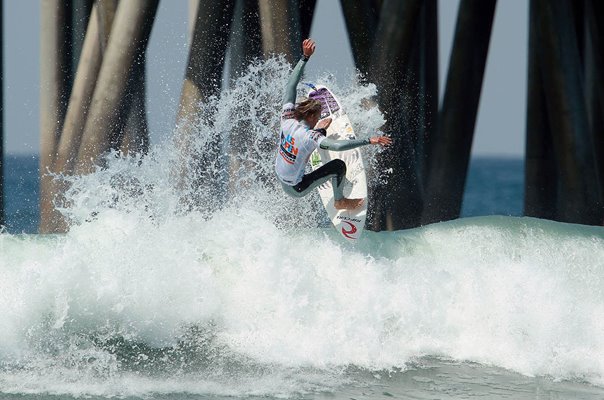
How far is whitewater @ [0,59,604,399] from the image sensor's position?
6.79 metres

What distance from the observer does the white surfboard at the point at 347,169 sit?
8.60 meters

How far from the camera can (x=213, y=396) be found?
20.6 ft

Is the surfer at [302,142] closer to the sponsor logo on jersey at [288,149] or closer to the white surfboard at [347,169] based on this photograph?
the sponsor logo on jersey at [288,149]

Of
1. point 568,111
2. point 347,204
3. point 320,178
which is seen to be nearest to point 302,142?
point 320,178

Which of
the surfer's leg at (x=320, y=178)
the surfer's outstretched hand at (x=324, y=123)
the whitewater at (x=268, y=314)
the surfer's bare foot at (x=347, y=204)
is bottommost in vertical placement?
the whitewater at (x=268, y=314)

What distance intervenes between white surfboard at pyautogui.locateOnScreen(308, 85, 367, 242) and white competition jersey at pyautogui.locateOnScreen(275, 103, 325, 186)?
0.67 m

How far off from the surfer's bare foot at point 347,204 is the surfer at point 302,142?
10.0 inches

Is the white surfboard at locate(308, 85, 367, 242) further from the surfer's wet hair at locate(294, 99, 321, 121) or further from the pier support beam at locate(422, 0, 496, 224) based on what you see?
the pier support beam at locate(422, 0, 496, 224)

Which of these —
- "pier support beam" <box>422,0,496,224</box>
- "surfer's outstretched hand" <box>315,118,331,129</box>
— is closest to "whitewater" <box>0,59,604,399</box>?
"surfer's outstretched hand" <box>315,118,331,129</box>

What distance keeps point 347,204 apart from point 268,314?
1.28 m

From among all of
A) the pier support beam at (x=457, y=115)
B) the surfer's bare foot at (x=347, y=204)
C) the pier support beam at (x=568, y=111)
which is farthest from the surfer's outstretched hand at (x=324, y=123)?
the pier support beam at (x=457, y=115)

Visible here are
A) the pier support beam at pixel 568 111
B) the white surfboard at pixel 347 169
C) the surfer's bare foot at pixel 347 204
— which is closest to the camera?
the surfer's bare foot at pixel 347 204

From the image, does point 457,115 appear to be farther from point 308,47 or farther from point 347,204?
point 308,47

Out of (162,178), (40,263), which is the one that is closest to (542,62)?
(162,178)
